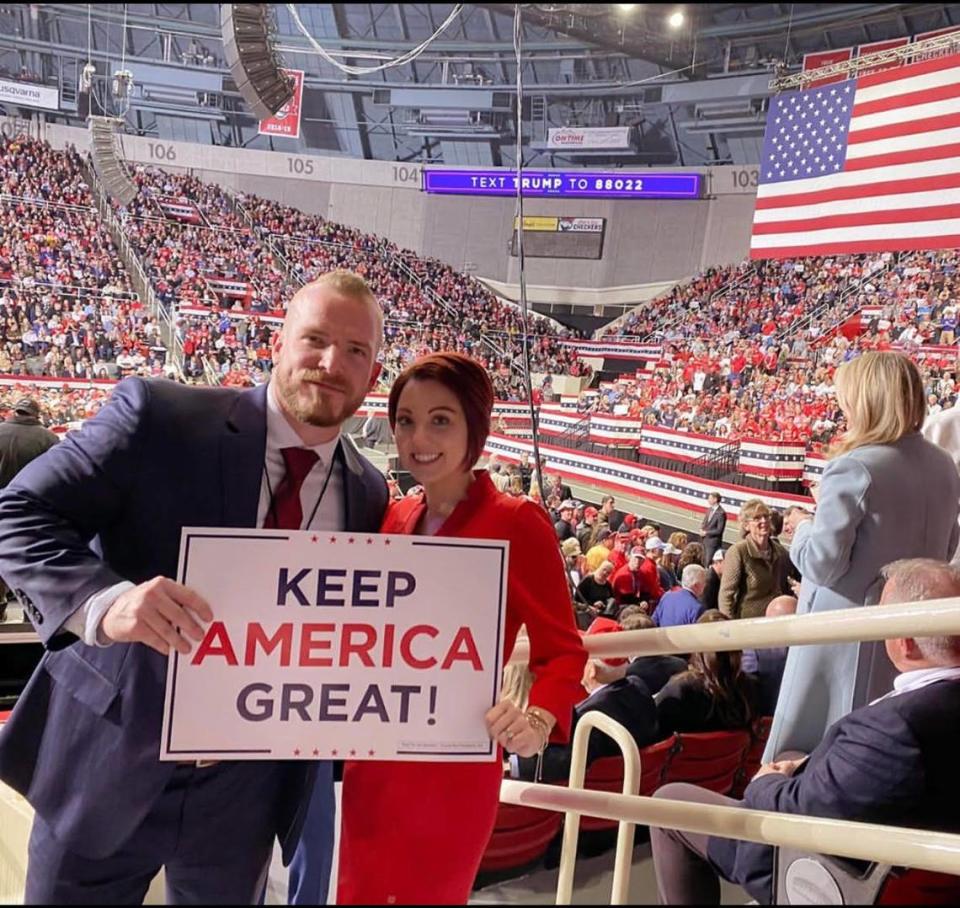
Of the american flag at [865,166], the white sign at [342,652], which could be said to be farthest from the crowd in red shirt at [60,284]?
the white sign at [342,652]

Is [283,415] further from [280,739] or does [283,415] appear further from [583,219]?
[583,219]

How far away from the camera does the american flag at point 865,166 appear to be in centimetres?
457

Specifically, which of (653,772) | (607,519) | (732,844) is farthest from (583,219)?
(732,844)

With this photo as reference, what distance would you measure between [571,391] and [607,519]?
1.98 meters

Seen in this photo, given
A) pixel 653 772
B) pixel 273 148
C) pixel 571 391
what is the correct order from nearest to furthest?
pixel 653 772, pixel 571 391, pixel 273 148

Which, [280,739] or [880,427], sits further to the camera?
[880,427]

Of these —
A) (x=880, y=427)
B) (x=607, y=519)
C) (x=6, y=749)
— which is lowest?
(x=607, y=519)

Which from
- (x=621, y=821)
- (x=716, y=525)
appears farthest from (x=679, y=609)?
(x=621, y=821)

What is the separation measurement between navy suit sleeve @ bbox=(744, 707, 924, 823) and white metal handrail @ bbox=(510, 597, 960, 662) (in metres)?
0.17

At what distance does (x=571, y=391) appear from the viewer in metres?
8.27

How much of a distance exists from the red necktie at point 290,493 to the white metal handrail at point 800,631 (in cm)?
34

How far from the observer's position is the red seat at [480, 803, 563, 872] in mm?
1940

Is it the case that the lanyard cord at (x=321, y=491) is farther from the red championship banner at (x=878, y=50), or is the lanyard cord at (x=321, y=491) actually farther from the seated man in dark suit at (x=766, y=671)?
the red championship banner at (x=878, y=50)

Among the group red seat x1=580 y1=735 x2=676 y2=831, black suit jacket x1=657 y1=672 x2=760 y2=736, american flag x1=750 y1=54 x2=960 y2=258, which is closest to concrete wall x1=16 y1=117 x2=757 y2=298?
american flag x1=750 y1=54 x2=960 y2=258
